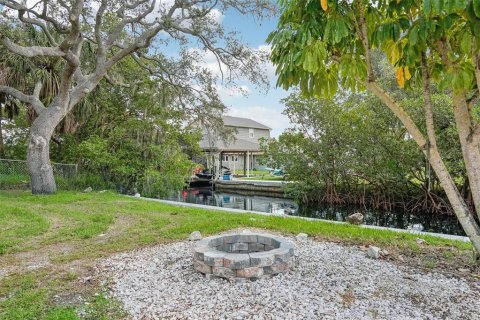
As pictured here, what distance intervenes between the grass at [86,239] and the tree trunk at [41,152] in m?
1.26

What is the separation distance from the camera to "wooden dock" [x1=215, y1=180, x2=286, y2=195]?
58.0 feet

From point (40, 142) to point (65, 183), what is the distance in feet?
8.15

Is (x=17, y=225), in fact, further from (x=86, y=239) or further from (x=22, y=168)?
(x=22, y=168)

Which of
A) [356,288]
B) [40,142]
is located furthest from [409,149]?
[40,142]

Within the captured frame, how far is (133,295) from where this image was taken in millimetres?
3176

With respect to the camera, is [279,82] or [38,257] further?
[38,257]

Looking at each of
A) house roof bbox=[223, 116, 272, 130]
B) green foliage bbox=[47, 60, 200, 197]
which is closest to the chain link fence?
green foliage bbox=[47, 60, 200, 197]

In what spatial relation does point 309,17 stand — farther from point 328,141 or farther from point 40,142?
point 328,141

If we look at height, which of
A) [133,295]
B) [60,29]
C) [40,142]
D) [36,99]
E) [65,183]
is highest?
[60,29]

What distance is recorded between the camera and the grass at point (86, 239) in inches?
119

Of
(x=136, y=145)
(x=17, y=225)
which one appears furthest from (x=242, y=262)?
(x=136, y=145)

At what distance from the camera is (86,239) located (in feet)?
17.7

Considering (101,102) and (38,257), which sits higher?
(101,102)

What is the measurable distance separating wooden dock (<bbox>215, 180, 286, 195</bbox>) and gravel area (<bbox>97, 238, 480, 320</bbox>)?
13.2 metres
